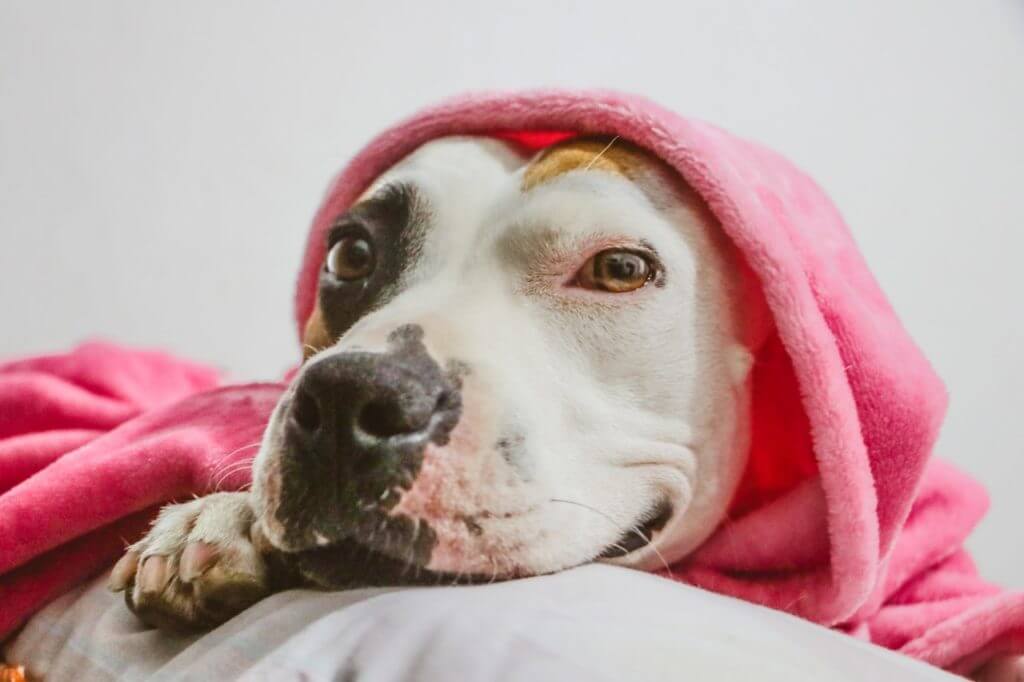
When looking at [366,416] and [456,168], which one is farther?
[456,168]

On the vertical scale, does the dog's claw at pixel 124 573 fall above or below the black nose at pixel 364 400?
below

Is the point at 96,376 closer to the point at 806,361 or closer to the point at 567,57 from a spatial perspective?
the point at 806,361

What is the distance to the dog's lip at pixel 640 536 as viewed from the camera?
94cm

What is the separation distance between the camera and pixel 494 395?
2.73 ft

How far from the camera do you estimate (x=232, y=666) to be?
640 millimetres

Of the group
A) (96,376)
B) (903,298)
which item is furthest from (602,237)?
(903,298)

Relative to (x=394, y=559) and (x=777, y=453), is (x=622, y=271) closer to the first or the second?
(x=777, y=453)

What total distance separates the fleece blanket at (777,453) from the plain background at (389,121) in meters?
0.91

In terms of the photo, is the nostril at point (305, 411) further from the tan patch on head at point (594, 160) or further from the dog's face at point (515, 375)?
the tan patch on head at point (594, 160)

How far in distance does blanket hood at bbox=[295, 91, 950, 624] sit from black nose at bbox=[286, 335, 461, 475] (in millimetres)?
472

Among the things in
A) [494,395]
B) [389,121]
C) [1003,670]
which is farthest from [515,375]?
[389,121]

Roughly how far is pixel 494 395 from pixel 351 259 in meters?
0.44

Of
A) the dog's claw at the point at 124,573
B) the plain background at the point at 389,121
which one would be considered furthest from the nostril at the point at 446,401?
the plain background at the point at 389,121

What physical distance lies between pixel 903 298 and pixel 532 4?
1.28 meters
